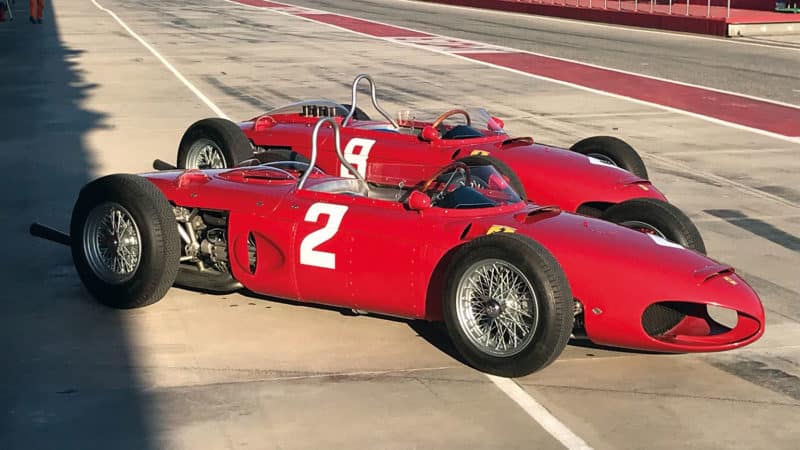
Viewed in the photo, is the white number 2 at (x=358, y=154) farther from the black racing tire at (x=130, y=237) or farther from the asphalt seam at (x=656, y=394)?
the asphalt seam at (x=656, y=394)

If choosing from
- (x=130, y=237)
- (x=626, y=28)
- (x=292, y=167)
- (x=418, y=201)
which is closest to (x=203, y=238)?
(x=130, y=237)

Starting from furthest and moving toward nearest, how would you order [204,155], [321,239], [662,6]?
[662,6] → [204,155] → [321,239]

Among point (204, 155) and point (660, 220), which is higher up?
point (660, 220)

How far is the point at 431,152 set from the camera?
11.7 metres

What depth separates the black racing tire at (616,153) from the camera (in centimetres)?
1182

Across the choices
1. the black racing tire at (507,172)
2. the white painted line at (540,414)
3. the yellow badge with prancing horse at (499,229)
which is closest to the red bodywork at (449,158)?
the black racing tire at (507,172)

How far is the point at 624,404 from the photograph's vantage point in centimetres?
704

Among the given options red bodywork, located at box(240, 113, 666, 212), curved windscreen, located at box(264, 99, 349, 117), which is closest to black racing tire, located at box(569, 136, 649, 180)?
red bodywork, located at box(240, 113, 666, 212)

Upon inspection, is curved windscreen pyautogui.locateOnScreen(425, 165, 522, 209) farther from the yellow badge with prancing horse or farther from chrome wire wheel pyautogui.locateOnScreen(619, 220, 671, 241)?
chrome wire wheel pyautogui.locateOnScreen(619, 220, 671, 241)

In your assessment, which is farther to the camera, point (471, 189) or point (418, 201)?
point (471, 189)

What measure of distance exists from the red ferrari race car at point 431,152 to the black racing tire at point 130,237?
2192 mm

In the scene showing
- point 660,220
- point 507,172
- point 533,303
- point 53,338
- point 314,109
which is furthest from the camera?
point 314,109

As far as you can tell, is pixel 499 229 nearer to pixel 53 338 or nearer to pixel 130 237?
pixel 130 237

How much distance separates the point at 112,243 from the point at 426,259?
7.61ft
